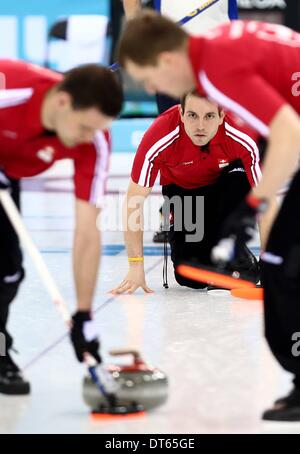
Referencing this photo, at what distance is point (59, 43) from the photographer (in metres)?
11.4

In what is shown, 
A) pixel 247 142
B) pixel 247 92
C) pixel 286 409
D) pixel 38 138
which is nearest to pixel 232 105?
pixel 247 92

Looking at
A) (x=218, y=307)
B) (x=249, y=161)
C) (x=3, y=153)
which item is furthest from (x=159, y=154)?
(x=3, y=153)

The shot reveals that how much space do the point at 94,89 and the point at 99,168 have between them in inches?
11.9

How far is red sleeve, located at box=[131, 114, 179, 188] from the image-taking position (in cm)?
475

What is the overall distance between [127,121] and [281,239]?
29.5 ft

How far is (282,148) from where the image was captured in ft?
8.70

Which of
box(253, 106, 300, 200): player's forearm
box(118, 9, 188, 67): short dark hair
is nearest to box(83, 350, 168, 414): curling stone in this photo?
box(253, 106, 300, 200): player's forearm

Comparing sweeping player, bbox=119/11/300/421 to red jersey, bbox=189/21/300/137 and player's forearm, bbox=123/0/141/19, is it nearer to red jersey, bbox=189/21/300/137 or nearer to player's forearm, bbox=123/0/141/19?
red jersey, bbox=189/21/300/137

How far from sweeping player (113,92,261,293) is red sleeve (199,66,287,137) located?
180 centimetres

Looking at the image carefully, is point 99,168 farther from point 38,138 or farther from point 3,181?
point 3,181

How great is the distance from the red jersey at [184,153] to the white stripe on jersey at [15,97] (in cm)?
170

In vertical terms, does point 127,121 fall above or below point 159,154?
below

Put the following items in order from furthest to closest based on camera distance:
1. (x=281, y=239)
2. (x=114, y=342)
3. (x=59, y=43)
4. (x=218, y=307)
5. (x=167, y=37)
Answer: (x=59, y=43), (x=218, y=307), (x=114, y=342), (x=281, y=239), (x=167, y=37)
